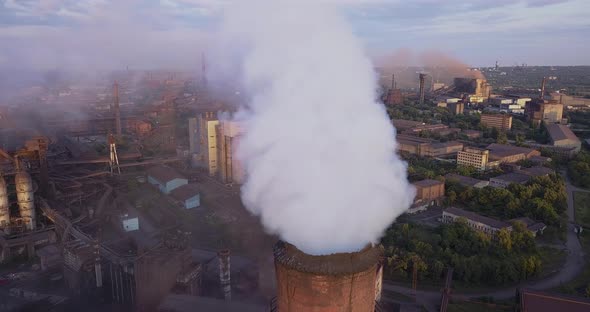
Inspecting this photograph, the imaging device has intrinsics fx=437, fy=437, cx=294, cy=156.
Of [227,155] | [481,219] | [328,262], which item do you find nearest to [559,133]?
[481,219]

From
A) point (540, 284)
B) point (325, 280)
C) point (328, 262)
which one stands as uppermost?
point (328, 262)

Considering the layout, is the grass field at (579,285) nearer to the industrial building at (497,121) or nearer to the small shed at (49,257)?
the small shed at (49,257)

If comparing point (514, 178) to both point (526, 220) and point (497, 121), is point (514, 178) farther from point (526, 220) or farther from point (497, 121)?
point (497, 121)

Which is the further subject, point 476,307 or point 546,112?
point 546,112

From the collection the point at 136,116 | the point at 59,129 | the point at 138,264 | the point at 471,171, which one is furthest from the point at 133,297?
the point at 136,116

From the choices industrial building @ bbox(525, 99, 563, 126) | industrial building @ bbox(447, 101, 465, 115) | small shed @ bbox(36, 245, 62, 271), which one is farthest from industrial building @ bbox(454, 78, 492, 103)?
small shed @ bbox(36, 245, 62, 271)

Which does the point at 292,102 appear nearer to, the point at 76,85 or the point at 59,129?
the point at 59,129

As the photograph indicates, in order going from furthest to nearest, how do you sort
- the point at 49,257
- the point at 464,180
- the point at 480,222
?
the point at 464,180 → the point at 480,222 → the point at 49,257

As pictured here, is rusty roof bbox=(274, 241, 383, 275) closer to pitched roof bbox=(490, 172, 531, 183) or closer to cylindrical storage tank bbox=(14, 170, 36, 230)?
cylindrical storage tank bbox=(14, 170, 36, 230)
